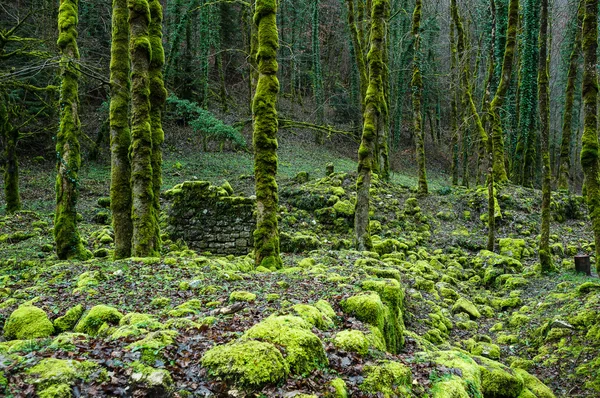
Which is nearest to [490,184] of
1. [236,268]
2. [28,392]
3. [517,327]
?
[517,327]

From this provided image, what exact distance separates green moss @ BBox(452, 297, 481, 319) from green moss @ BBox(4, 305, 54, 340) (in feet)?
22.9

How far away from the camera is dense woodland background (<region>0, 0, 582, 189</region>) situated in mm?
15734

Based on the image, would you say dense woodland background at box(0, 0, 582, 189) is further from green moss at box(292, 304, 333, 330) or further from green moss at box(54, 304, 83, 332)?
green moss at box(54, 304, 83, 332)

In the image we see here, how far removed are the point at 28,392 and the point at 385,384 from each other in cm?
253

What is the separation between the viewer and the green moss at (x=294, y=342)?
3060mm

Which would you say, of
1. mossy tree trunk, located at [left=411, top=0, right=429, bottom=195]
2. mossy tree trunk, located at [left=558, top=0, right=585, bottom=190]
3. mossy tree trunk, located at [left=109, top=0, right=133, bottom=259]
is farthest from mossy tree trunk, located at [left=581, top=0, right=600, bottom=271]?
mossy tree trunk, located at [left=411, top=0, right=429, bottom=195]

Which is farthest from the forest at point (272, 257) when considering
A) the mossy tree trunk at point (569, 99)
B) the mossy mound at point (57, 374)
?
the mossy tree trunk at point (569, 99)

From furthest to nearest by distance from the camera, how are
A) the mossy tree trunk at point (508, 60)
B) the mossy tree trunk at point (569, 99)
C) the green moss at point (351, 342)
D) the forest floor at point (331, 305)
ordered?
1. the mossy tree trunk at point (508, 60)
2. the mossy tree trunk at point (569, 99)
3. the green moss at point (351, 342)
4. the forest floor at point (331, 305)

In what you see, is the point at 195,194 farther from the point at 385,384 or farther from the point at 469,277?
the point at 385,384

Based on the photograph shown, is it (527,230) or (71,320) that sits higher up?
(71,320)

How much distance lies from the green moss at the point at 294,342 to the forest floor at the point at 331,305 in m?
0.02

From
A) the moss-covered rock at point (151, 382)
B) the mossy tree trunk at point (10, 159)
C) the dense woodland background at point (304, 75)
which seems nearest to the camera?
the moss-covered rock at point (151, 382)

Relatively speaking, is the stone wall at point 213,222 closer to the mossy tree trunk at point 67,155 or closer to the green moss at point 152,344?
the mossy tree trunk at point 67,155

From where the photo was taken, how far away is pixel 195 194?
37.8 feet
